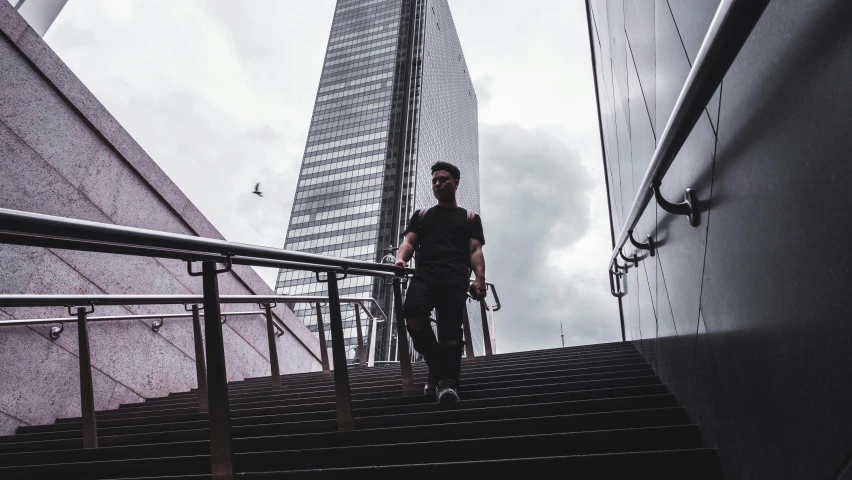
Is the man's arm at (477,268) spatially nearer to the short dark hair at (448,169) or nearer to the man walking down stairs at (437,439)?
the short dark hair at (448,169)

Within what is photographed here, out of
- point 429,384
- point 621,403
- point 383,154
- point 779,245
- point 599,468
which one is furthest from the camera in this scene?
point 383,154

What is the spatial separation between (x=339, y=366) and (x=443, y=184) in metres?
1.46

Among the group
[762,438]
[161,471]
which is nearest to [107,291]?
[161,471]

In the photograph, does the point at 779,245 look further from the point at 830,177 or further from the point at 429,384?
the point at 429,384

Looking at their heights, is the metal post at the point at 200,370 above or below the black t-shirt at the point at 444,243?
below

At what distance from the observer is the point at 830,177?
86 cm

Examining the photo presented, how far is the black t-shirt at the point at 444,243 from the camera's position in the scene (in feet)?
10.6

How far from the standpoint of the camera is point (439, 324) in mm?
3203

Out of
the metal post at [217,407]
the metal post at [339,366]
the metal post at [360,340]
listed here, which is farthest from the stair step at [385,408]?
the metal post at [360,340]

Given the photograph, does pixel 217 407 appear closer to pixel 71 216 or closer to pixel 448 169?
pixel 448 169

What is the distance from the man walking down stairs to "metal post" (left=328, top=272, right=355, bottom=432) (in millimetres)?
84

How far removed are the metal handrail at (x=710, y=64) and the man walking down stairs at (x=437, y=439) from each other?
0.99m

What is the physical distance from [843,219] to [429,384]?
2581 mm

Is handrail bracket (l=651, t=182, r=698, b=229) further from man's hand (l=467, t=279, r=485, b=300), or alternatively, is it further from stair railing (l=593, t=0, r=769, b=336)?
man's hand (l=467, t=279, r=485, b=300)
